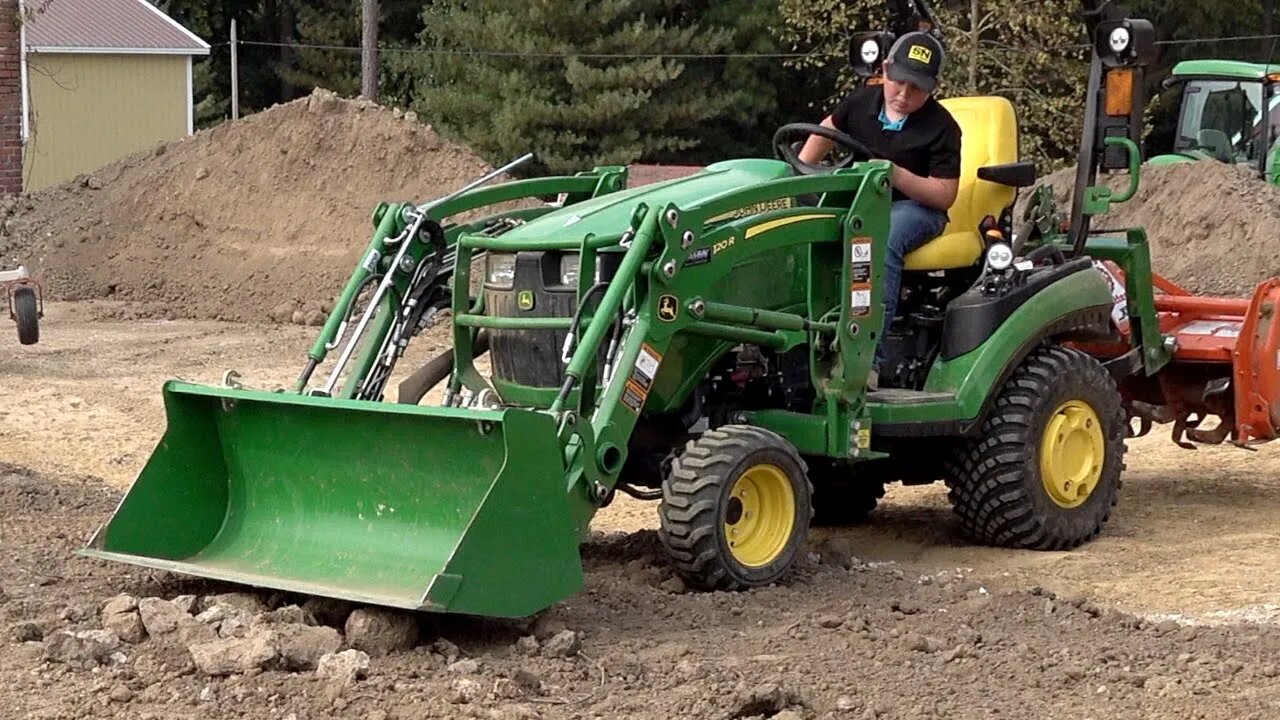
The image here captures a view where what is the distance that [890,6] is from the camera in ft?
29.7

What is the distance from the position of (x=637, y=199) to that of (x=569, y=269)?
598 mm

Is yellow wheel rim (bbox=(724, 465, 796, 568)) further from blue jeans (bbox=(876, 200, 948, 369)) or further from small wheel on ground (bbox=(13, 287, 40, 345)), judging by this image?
small wheel on ground (bbox=(13, 287, 40, 345))

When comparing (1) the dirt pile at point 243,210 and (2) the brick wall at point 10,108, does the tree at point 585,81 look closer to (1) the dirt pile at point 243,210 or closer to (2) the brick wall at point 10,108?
(2) the brick wall at point 10,108

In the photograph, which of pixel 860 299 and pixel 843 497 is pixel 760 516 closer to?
pixel 860 299

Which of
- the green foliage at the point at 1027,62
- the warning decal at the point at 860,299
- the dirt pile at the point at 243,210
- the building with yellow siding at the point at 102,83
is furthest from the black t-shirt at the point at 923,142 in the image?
the building with yellow siding at the point at 102,83

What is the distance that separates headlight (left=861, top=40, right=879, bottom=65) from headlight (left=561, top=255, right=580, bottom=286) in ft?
8.02

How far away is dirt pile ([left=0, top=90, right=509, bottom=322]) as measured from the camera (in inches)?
705

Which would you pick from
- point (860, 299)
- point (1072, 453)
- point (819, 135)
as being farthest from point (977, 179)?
point (1072, 453)

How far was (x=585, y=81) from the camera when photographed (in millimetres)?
31422

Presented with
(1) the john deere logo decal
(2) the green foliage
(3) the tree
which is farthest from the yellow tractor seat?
(3) the tree

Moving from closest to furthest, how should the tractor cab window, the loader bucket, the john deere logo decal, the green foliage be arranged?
the loader bucket
the john deere logo decal
the tractor cab window
the green foliage

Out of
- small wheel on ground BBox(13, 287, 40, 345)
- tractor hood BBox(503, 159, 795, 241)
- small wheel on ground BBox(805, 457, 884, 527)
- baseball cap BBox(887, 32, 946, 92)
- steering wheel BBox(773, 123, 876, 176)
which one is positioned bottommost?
small wheel on ground BBox(805, 457, 884, 527)

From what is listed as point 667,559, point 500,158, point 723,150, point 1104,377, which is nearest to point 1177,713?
point 667,559

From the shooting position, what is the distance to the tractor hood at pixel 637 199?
23.2 feet
